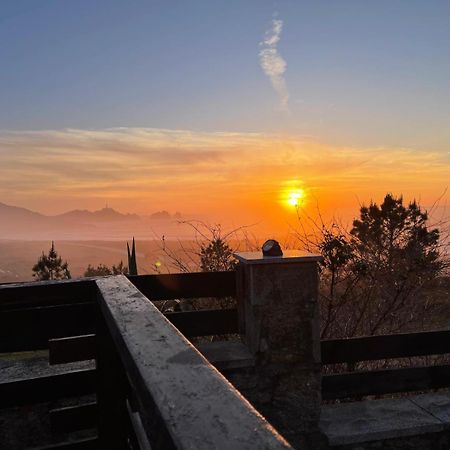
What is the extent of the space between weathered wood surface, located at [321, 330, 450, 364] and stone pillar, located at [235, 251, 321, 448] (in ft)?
1.35

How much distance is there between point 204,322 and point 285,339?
2.29 ft

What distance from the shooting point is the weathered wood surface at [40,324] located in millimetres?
2908

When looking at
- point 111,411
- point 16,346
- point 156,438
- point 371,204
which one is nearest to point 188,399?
point 156,438

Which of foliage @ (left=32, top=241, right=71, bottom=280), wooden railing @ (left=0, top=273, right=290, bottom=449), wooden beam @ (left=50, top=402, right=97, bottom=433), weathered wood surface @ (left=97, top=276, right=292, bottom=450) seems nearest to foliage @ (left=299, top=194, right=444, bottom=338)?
wooden railing @ (left=0, top=273, right=290, bottom=449)

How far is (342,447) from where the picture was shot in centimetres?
385

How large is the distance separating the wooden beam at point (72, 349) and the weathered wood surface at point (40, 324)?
368 millimetres

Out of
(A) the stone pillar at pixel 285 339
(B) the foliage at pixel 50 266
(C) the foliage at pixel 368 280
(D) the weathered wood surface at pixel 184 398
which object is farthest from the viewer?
(B) the foliage at pixel 50 266

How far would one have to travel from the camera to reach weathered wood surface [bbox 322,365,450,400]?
4289 millimetres

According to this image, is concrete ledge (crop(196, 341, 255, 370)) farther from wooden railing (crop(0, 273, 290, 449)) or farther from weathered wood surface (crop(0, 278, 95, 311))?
weathered wood surface (crop(0, 278, 95, 311))

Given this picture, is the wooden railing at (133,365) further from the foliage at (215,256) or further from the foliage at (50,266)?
the foliage at (50,266)

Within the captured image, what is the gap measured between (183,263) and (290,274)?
14.3 ft

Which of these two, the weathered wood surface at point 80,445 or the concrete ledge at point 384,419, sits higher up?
the weathered wood surface at point 80,445

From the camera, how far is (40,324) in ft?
9.92

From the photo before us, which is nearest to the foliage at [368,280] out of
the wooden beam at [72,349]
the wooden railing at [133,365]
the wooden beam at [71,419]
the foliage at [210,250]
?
the foliage at [210,250]
